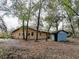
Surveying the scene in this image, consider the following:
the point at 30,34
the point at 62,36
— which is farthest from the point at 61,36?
the point at 30,34

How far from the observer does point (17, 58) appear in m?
17.4

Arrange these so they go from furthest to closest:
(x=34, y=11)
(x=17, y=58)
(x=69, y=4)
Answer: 1. (x=34, y=11)
2. (x=69, y=4)
3. (x=17, y=58)

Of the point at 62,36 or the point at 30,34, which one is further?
the point at 30,34

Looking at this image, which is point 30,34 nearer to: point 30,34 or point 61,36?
point 30,34

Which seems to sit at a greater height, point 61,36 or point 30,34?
point 30,34

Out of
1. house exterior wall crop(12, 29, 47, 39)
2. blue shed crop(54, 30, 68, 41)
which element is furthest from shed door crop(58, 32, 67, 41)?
house exterior wall crop(12, 29, 47, 39)

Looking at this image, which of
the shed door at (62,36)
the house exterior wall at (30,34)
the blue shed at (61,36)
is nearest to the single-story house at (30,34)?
the house exterior wall at (30,34)

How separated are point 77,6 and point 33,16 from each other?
43.6 feet

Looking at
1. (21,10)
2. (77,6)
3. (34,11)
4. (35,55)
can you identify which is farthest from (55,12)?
(35,55)

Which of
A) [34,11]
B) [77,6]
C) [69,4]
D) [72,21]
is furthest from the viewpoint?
[72,21]

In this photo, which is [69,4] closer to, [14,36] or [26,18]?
[26,18]

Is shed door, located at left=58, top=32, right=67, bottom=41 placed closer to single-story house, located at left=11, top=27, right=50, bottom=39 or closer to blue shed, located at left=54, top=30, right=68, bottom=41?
blue shed, located at left=54, top=30, right=68, bottom=41

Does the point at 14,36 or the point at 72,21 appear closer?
the point at 72,21

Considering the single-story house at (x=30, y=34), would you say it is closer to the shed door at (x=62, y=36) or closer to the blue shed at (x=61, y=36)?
the blue shed at (x=61, y=36)
